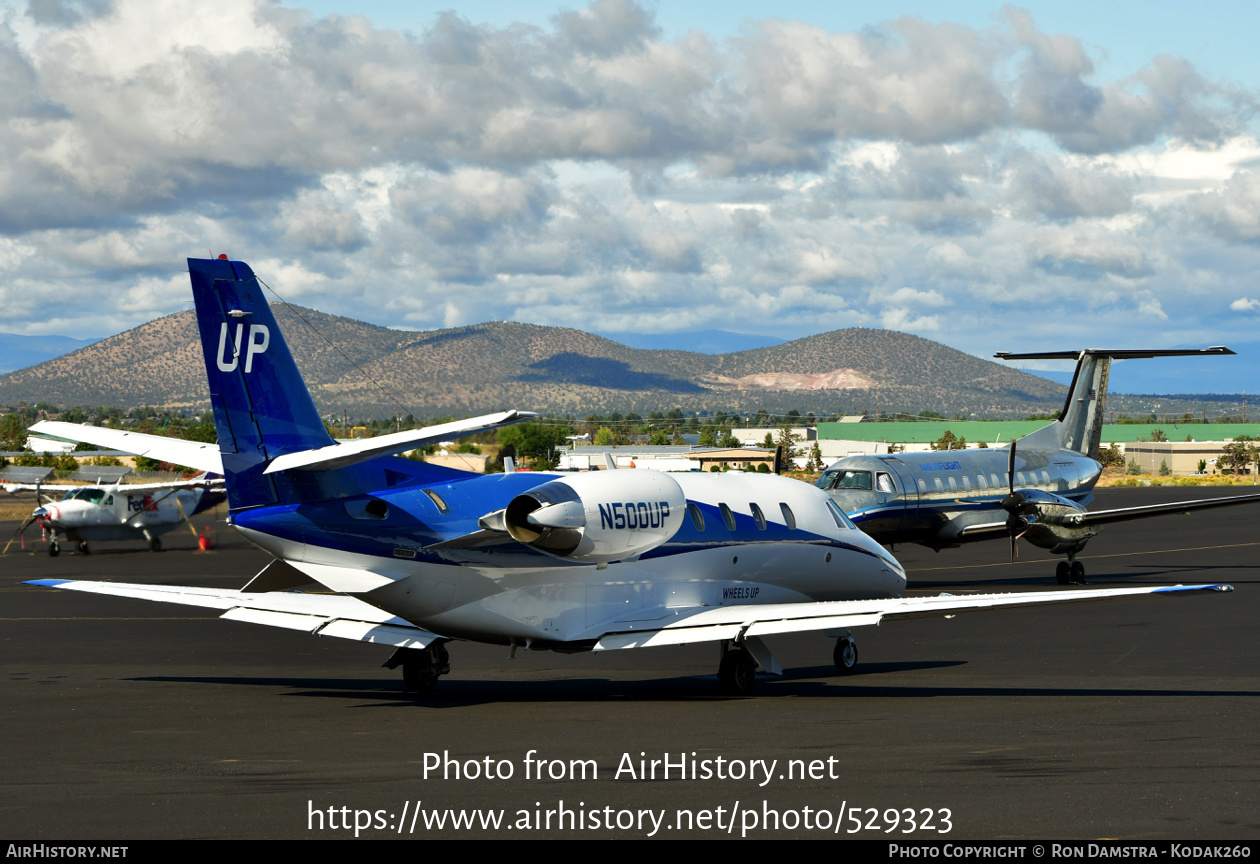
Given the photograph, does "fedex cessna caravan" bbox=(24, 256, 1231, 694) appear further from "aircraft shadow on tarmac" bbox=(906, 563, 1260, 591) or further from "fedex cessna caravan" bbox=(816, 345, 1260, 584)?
"aircraft shadow on tarmac" bbox=(906, 563, 1260, 591)

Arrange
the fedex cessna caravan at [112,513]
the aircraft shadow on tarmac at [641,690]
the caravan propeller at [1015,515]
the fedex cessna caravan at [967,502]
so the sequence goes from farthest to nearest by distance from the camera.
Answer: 1. the fedex cessna caravan at [112,513]
2. the caravan propeller at [1015,515]
3. the fedex cessna caravan at [967,502]
4. the aircraft shadow on tarmac at [641,690]

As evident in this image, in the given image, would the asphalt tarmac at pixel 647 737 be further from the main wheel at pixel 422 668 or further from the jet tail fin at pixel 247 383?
the jet tail fin at pixel 247 383

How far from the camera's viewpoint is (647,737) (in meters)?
14.6

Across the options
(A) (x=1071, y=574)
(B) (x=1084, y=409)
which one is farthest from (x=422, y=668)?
(B) (x=1084, y=409)

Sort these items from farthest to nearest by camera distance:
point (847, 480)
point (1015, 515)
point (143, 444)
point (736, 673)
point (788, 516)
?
point (1015, 515) → point (847, 480) → point (788, 516) → point (736, 673) → point (143, 444)

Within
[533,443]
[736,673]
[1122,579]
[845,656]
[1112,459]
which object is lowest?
[1112,459]

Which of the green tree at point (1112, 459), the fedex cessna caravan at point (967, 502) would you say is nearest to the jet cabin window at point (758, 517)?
the fedex cessna caravan at point (967, 502)

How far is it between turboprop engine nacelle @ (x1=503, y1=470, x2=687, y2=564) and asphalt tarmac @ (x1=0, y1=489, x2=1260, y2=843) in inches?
86.0

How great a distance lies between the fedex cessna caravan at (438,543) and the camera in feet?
54.4

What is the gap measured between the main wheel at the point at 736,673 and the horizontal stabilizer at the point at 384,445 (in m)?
5.73

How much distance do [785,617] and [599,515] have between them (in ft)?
9.45

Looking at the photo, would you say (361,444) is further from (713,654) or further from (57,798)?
(713,654)

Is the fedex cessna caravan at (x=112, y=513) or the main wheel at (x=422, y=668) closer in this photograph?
the main wheel at (x=422, y=668)

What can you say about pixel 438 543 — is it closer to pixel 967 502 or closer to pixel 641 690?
pixel 641 690
